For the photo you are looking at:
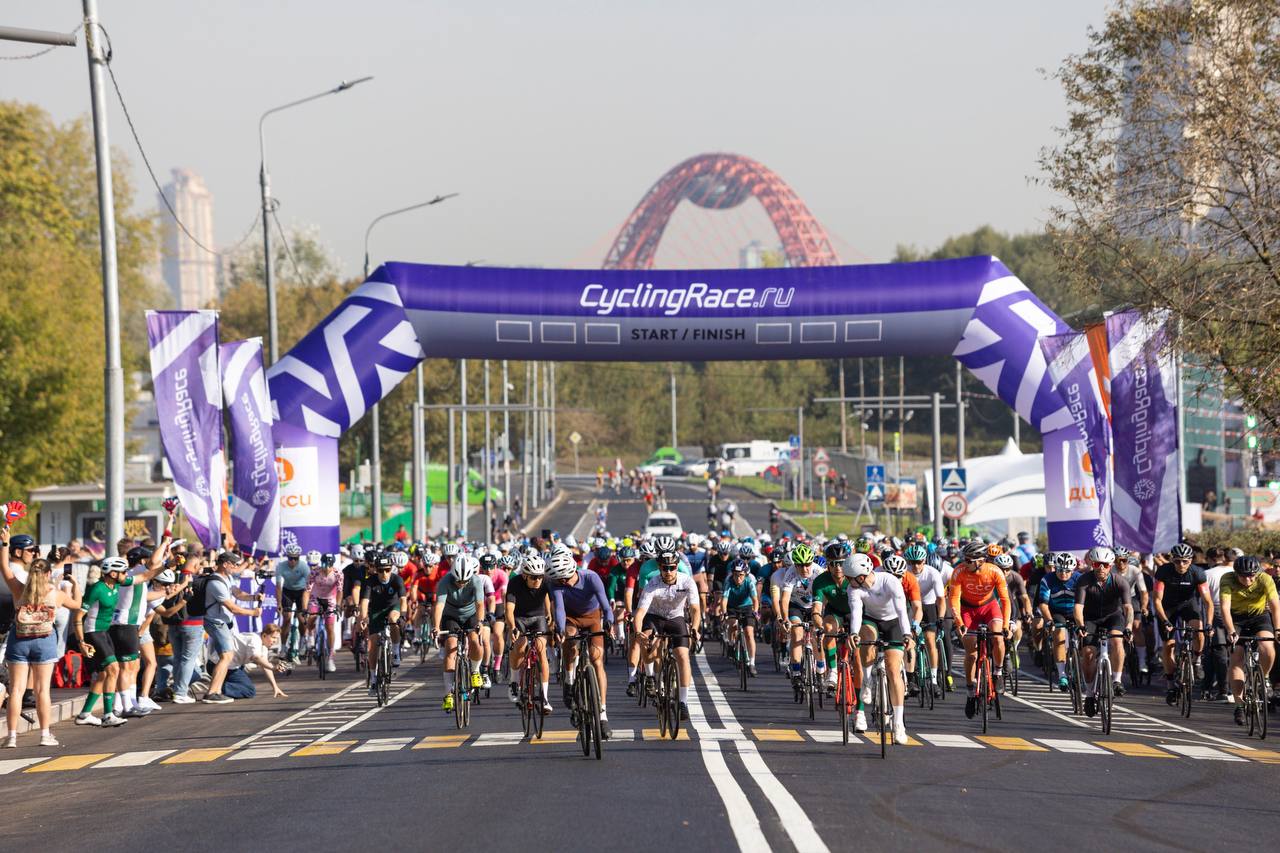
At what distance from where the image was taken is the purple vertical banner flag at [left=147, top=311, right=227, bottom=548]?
918 inches

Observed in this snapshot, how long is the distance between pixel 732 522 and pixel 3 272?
1212 inches

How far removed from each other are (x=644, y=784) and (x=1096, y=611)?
274 inches

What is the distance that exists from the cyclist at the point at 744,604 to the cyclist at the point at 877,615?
249 inches

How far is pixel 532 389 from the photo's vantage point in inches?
4264

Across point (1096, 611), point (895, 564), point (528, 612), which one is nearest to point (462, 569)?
point (528, 612)

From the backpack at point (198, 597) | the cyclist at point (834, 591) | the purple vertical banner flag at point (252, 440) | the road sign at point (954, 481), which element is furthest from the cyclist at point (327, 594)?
the road sign at point (954, 481)

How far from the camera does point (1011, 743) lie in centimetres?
1568

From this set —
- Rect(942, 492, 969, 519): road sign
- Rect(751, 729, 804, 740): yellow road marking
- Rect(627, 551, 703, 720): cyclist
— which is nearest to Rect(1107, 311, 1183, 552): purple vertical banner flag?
Rect(751, 729, 804, 740): yellow road marking

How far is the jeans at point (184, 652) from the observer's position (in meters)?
21.1

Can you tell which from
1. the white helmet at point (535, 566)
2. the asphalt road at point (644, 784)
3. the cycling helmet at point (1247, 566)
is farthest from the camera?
the cycling helmet at point (1247, 566)

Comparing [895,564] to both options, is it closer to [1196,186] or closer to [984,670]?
[984,670]

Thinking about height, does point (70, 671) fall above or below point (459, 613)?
below

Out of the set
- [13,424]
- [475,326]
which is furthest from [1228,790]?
[13,424]

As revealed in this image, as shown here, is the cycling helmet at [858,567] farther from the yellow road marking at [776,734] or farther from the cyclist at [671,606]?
the yellow road marking at [776,734]
